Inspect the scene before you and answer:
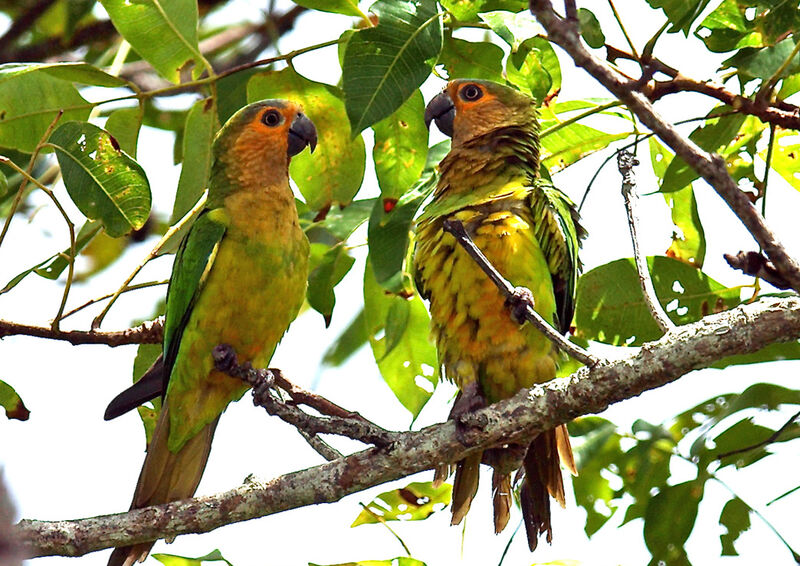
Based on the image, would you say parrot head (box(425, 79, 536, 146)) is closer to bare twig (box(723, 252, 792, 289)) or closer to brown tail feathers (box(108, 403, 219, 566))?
brown tail feathers (box(108, 403, 219, 566))

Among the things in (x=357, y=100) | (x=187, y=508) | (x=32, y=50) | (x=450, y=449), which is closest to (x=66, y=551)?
(x=187, y=508)

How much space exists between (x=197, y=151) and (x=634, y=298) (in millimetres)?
1604

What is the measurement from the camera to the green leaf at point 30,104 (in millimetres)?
3115

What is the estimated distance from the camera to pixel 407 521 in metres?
3.23

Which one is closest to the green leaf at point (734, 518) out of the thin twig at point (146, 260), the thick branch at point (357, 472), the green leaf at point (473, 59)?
the thick branch at point (357, 472)

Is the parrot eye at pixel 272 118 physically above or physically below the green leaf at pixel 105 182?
above

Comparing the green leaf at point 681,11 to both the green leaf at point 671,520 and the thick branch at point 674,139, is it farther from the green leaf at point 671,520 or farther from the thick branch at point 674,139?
the green leaf at point 671,520

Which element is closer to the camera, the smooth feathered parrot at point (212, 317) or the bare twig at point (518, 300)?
the bare twig at point (518, 300)

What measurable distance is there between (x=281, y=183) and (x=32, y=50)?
236 cm

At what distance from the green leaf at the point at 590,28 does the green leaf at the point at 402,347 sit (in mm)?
1323

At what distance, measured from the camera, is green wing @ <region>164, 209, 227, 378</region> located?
3.40 m

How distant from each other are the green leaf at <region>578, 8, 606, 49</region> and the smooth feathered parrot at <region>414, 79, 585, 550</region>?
1079mm

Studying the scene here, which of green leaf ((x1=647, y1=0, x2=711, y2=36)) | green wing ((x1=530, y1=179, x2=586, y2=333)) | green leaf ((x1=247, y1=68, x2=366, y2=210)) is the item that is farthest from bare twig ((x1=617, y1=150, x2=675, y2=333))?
green leaf ((x1=247, y1=68, x2=366, y2=210))

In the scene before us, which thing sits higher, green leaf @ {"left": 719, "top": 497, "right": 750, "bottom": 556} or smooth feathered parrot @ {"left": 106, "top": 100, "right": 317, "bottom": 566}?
smooth feathered parrot @ {"left": 106, "top": 100, "right": 317, "bottom": 566}
